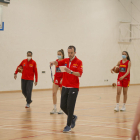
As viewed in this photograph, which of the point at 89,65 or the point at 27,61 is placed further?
the point at 89,65

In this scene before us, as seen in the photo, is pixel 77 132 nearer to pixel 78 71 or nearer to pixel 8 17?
pixel 78 71

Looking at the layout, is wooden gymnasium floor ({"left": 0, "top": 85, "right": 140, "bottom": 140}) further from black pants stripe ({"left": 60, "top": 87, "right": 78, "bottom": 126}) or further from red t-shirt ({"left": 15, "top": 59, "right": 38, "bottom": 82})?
red t-shirt ({"left": 15, "top": 59, "right": 38, "bottom": 82})

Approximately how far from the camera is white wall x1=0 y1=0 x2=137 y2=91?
15.1 metres

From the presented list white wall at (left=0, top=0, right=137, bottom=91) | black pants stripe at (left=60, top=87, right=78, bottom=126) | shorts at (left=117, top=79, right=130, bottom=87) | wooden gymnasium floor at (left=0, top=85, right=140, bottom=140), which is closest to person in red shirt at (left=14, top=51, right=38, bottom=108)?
wooden gymnasium floor at (left=0, top=85, right=140, bottom=140)

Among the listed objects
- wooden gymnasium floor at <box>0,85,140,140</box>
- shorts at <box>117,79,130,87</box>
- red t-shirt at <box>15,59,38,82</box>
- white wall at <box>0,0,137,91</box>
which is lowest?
wooden gymnasium floor at <box>0,85,140,140</box>

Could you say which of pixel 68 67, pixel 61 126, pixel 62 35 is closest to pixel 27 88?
pixel 61 126

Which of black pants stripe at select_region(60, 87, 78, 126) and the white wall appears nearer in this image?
black pants stripe at select_region(60, 87, 78, 126)

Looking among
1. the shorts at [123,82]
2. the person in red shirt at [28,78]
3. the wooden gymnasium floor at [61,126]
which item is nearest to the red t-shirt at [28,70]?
the person in red shirt at [28,78]

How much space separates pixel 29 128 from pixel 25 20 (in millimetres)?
10705

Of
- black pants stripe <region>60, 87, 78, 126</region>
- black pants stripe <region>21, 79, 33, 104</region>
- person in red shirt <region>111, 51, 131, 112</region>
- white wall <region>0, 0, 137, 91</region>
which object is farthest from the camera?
white wall <region>0, 0, 137, 91</region>

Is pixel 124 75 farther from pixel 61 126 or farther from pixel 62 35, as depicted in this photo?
pixel 62 35

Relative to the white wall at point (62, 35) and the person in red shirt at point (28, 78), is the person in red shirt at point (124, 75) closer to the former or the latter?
the person in red shirt at point (28, 78)

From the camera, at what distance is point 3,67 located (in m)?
14.8

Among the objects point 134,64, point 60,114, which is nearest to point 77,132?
point 60,114
